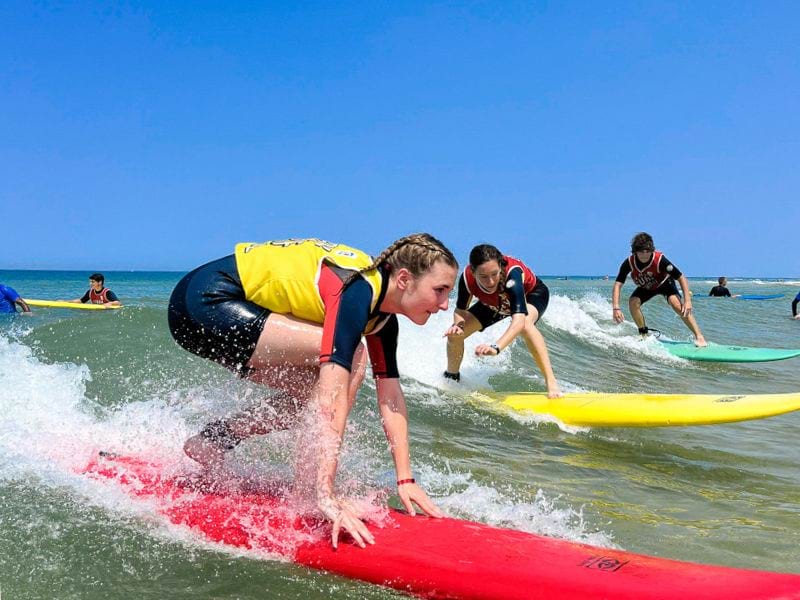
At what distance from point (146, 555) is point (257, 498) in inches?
20.9

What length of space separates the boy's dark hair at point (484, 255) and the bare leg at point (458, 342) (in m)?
0.87

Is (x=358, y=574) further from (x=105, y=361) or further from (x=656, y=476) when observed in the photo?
(x=105, y=361)

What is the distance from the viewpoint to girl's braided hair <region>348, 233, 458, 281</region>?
2662 mm

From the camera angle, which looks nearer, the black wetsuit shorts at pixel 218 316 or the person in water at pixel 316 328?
the person in water at pixel 316 328

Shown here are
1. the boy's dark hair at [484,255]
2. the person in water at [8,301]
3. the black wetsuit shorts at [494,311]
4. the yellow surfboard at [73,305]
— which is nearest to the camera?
the boy's dark hair at [484,255]

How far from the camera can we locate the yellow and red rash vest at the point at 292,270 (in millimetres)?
2873

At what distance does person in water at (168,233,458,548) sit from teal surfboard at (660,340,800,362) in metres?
8.43

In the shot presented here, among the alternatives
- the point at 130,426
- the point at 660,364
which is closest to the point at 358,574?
the point at 130,426

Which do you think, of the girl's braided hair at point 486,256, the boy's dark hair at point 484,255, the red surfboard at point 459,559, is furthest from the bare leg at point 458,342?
the red surfboard at point 459,559

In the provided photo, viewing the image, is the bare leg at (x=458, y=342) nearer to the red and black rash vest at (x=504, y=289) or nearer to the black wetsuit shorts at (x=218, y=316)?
the red and black rash vest at (x=504, y=289)

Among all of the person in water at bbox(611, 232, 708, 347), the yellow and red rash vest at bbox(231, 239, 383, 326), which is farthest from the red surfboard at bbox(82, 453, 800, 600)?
the person in water at bbox(611, 232, 708, 347)

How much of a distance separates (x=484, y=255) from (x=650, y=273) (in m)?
4.62

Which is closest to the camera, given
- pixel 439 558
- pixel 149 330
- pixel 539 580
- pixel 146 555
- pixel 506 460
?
pixel 539 580

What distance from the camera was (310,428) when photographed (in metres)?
2.68
